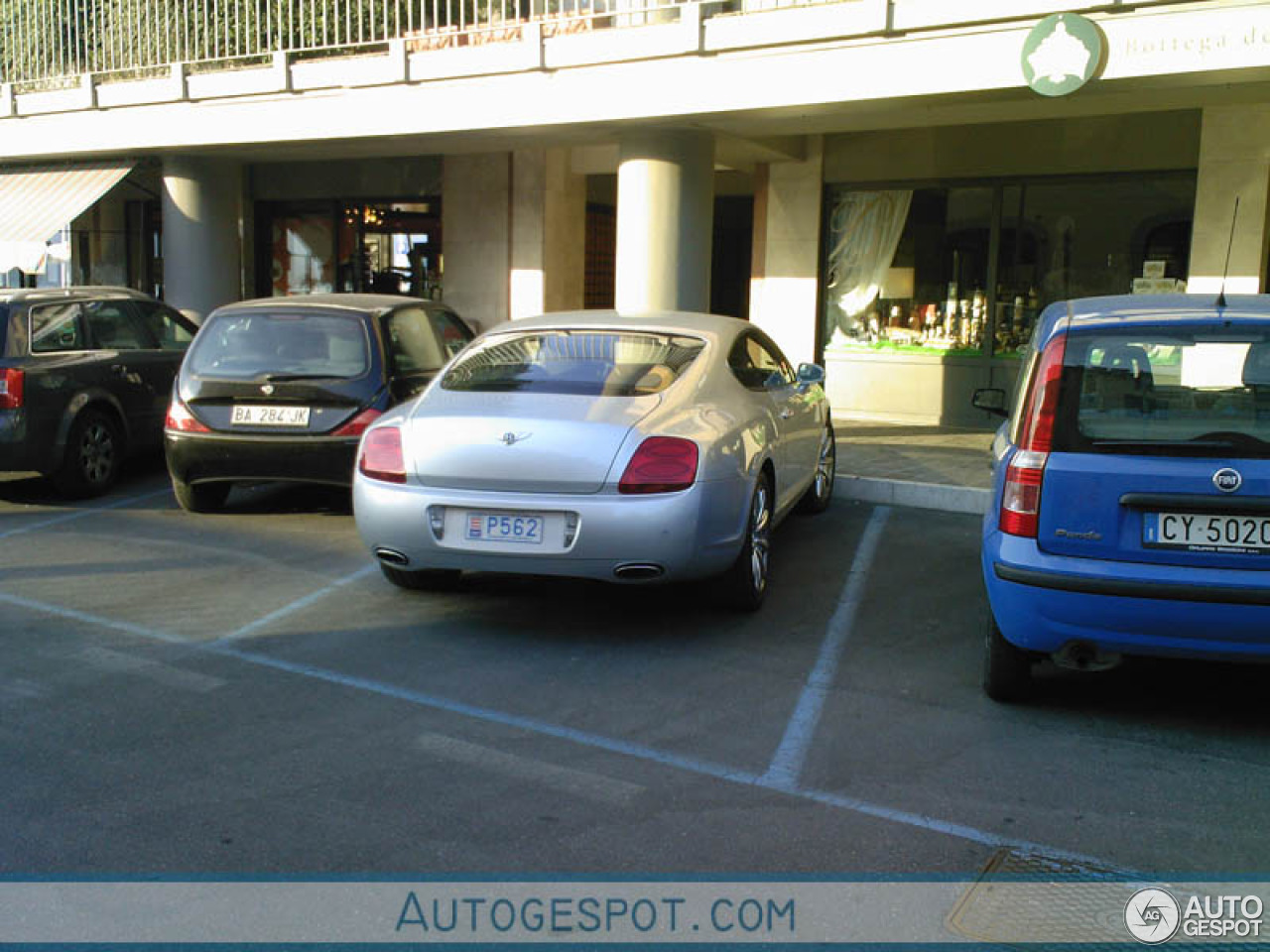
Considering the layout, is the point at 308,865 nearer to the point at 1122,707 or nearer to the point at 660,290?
the point at 1122,707

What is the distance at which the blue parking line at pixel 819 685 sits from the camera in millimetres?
4391

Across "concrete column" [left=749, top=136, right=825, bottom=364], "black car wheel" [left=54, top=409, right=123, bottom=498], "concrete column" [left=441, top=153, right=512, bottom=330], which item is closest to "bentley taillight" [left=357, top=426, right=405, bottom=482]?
"black car wheel" [left=54, top=409, right=123, bottom=498]

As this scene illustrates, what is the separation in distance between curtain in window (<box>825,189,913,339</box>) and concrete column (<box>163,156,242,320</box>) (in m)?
7.28

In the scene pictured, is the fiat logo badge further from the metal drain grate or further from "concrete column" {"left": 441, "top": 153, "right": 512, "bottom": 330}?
"concrete column" {"left": 441, "top": 153, "right": 512, "bottom": 330}

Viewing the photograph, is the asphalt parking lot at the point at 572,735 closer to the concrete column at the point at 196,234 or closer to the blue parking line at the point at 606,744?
the blue parking line at the point at 606,744

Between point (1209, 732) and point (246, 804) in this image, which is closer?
point (246, 804)

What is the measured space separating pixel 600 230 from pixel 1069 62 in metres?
8.91

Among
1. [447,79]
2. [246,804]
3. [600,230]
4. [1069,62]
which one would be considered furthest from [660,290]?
[246,804]

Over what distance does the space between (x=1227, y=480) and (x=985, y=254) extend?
31.6ft

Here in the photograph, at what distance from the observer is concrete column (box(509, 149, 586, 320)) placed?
15859 mm

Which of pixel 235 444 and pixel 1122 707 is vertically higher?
pixel 235 444

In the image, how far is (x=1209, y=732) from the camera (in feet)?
15.8

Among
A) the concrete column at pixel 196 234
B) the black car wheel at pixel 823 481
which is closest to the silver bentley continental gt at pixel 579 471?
the black car wheel at pixel 823 481

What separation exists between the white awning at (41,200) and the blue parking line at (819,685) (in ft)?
38.7
